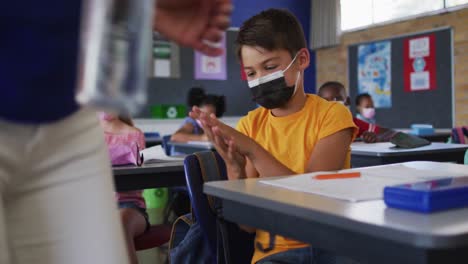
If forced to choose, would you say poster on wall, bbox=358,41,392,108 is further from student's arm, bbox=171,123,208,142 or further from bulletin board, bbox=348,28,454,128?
student's arm, bbox=171,123,208,142

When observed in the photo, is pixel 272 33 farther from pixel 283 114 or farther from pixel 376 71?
pixel 376 71

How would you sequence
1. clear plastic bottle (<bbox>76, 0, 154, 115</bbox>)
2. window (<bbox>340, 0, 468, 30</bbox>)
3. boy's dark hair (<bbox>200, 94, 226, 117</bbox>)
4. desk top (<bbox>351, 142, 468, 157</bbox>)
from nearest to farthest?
clear plastic bottle (<bbox>76, 0, 154, 115</bbox>)
desk top (<bbox>351, 142, 468, 157</bbox>)
boy's dark hair (<bbox>200, 94, 226, 117</bbox>)
window (<bbox>340, 0, 468, 30</bbox>)

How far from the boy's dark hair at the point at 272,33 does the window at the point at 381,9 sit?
5.12 m

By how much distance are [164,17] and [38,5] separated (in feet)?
0.45

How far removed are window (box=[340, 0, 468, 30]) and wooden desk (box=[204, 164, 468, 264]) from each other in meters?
6.00

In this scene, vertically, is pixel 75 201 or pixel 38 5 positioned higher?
pixel 38 5

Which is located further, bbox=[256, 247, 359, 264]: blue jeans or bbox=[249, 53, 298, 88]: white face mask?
bbox=[249, 53, 298, 88]: white face mask

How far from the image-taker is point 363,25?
760cm

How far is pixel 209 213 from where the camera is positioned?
5.46 feet

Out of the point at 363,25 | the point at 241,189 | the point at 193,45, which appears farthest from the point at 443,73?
the point at 193,45

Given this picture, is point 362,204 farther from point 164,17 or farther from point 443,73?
point 443,73

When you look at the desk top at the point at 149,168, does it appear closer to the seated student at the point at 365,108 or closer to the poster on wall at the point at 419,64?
the seated student at the point at 365,108

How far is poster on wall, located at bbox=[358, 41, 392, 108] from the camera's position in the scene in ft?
23.7

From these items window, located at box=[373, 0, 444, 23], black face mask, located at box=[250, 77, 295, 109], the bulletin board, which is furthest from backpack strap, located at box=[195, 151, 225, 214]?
window, located at box=[373, 0, 444, 23]
